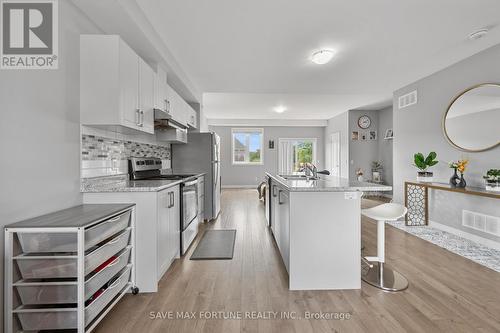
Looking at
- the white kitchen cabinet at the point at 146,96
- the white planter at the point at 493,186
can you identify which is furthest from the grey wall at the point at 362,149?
the white kitchen cabinet at the point at 146,96

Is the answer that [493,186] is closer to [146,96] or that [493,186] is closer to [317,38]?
[317,38]

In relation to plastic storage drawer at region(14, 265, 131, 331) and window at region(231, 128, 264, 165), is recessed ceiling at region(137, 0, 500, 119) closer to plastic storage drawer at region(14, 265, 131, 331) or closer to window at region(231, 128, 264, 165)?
plastic storage drawer at region(14, 265, 131, 331)

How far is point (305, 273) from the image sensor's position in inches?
80.2

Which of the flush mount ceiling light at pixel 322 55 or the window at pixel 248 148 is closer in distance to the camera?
the flush mount ceiling light at pixel 322 55

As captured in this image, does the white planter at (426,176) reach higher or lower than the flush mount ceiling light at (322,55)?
lower

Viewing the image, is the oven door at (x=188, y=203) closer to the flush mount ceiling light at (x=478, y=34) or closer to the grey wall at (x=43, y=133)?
the grey wall at (x=43, y=133)

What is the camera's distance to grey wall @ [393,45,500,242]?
306 cm

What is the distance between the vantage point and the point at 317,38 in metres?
2.78

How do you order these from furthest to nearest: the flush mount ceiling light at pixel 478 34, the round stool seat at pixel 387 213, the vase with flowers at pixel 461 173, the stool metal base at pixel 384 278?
the vase with flowers at pixel 461 173
the flush mount ceiling light at pixel 478 34
the round stool seat at pixel 387 213
the stool metal base at pixel 384 278

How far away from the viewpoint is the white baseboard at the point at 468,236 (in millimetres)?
2922

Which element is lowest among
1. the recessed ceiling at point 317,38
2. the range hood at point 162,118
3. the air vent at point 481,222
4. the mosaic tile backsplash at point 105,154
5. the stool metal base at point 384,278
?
the stool metal base at point 384,278


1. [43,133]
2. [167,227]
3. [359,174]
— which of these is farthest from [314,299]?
[359,174]

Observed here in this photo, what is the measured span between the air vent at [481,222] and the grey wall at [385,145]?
383 cm

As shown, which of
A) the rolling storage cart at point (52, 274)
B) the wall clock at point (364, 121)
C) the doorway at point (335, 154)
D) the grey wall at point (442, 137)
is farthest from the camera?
the doorway at point (335, 154)
